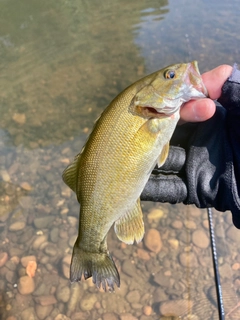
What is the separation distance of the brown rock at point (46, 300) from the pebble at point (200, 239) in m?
2.06

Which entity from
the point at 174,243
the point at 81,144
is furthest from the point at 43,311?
the point at 81,144

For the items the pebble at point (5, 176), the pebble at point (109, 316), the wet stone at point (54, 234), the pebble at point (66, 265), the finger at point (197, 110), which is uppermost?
the finger at point (197, 110)

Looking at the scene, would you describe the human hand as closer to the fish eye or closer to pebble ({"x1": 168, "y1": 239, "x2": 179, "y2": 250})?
the fish eye

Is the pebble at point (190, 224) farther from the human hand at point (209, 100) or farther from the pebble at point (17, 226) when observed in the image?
the human hand at point (209, 100)

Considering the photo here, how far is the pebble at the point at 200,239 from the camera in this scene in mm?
4469

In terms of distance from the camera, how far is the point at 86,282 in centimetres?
433

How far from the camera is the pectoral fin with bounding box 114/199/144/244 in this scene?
2316 millimetres

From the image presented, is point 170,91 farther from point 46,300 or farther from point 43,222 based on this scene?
point 43,222

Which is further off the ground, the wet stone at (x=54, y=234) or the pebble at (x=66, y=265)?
the wet stone at (x=54, y=234)

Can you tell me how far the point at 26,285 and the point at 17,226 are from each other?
3.09 feet

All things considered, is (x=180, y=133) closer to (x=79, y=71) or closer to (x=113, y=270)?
(x=113, y=270)

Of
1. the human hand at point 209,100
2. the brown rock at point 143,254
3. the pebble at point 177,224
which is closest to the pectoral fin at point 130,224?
the human hand at point 209,100

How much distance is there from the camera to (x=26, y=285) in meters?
4.32

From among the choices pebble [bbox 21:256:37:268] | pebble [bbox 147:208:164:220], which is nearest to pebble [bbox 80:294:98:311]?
pebble [bbox 21:256:37:268]
